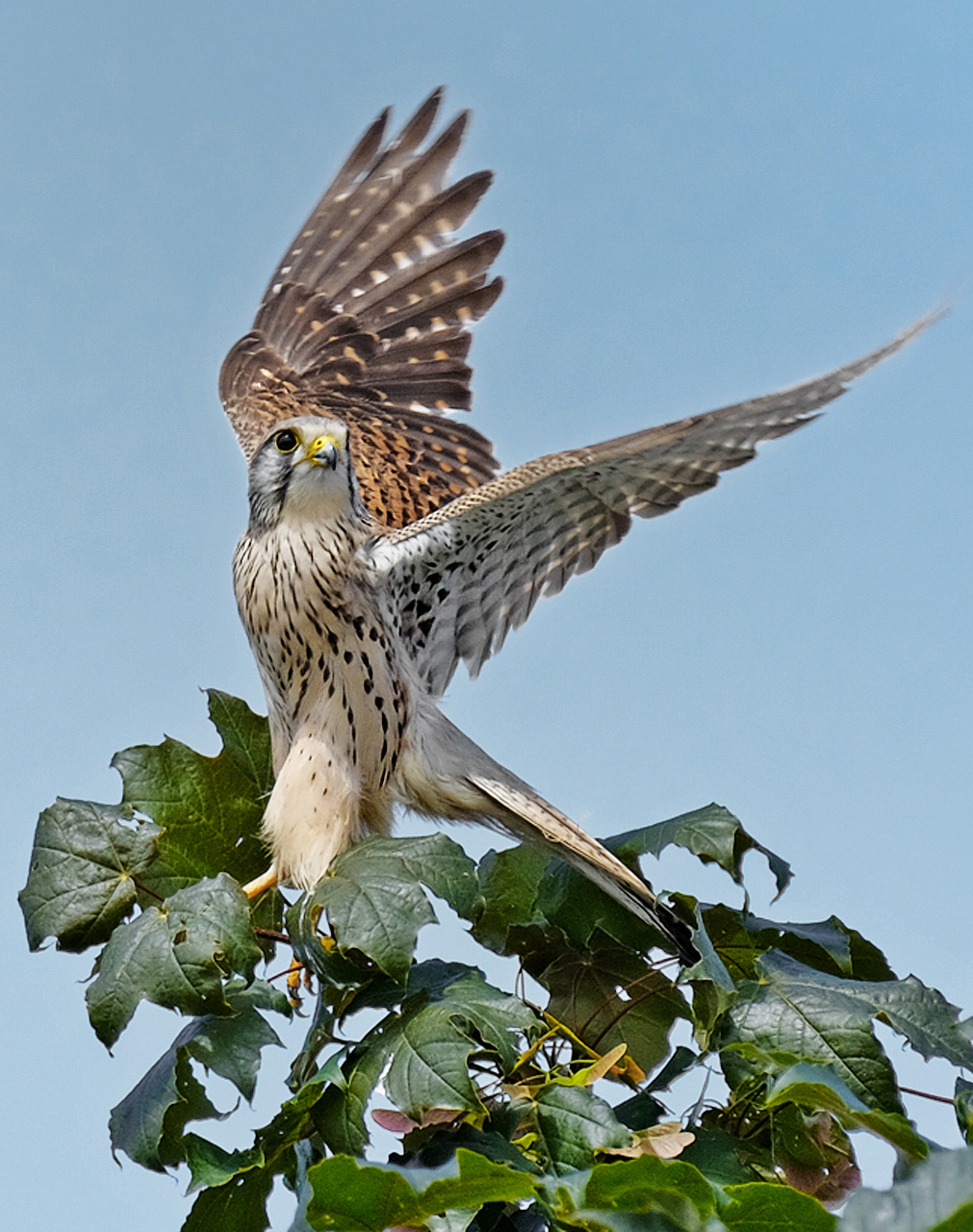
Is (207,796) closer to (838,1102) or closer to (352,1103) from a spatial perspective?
(352,1103)

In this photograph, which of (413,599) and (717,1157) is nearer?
(717,1157)

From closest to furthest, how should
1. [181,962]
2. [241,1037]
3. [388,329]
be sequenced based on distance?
[181,962] → [241,1037] → [388,329]

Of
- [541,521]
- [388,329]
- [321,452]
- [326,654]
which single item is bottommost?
[326,654]

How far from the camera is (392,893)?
2.04 meters

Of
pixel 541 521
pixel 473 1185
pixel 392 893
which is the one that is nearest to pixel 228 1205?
pixel 392 893

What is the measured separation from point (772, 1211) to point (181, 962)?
2.91 ft

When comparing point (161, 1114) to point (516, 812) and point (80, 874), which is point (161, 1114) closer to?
point (80, 874)

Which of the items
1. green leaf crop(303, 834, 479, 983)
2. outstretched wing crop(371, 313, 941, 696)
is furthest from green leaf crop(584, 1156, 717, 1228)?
outstretched wing crop(371, 313, 941, 696)

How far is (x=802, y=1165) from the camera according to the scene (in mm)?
1997

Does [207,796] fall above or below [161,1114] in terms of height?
above

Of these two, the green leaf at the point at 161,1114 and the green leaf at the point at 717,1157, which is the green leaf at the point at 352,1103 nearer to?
the green leaf at the point at 161,1114

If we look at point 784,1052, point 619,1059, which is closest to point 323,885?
point 619,1059

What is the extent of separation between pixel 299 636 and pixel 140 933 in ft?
3.40

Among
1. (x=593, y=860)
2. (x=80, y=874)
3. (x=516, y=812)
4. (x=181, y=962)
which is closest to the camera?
(x=181, y=962)
